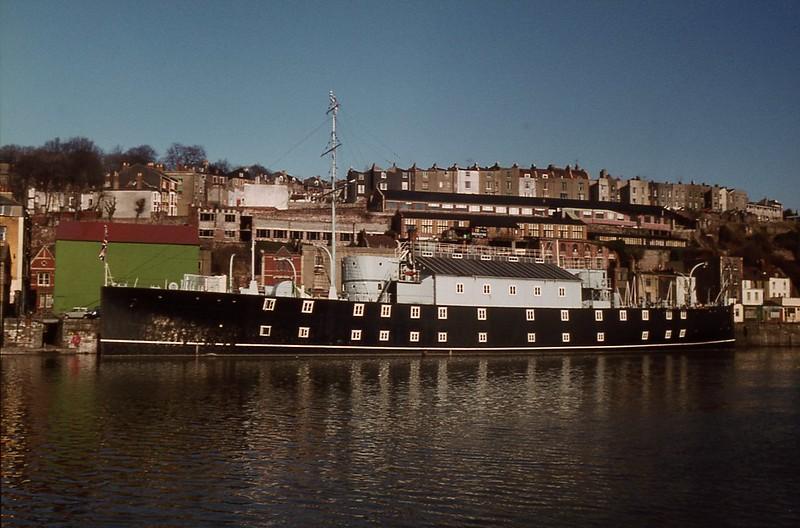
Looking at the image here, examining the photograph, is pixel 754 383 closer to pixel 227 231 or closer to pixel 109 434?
pixel 109 434

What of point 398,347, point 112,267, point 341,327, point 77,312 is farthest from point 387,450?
point 112,267

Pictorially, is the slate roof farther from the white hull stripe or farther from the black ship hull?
the white hull stripe

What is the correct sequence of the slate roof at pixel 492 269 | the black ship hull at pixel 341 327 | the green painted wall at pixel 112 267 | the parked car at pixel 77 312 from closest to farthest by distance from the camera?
1. the black ship hull at pixel 341 327
2. the slate roof at pixel 492 269
3. the parked car at pixel 77 312
4. the green painted wall at pixel 112 267

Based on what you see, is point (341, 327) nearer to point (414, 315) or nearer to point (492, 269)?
point (414, 315)

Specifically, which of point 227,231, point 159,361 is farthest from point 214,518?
point 227,231

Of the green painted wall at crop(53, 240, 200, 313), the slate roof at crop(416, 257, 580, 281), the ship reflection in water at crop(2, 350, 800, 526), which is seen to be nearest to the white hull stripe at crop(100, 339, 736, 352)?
the slate roof at crop(416, 257, 580, 281)

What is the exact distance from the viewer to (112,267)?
64.6 metres

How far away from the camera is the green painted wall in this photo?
2493 inches

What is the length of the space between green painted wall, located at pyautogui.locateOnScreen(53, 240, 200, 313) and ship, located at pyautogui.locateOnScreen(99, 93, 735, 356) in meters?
18.0

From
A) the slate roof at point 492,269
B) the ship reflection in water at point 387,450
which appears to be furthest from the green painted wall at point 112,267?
the ship reflection in water at point 387,450

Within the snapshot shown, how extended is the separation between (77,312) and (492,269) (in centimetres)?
3123

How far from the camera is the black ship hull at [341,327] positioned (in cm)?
4566

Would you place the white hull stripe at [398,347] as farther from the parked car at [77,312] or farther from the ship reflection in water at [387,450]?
the parked car at [77,312]

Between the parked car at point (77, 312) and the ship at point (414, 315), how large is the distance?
1441 cm
